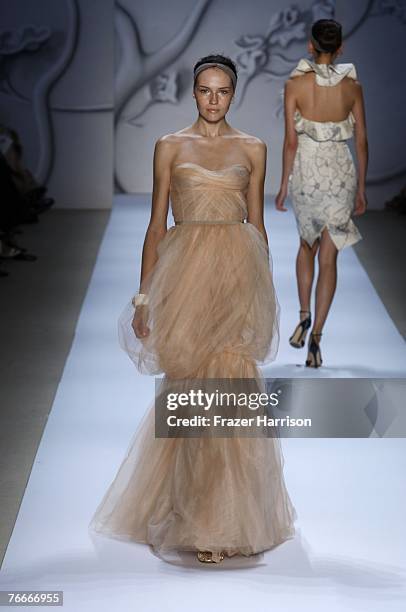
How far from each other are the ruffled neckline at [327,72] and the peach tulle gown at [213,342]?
199 centimetres

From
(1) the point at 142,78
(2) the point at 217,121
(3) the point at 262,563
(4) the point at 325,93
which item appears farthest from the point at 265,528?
(1) the point at 142,78

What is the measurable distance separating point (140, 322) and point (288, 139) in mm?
2076

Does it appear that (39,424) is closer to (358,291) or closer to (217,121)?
(217,121)

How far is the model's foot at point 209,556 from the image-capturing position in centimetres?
317

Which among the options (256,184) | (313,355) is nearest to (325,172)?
(313,355)

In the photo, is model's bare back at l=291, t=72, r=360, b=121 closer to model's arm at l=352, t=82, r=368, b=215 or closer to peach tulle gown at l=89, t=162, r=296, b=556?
model's arm at l=352, t=82, r=368, b=215

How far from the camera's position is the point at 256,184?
325 centimetres

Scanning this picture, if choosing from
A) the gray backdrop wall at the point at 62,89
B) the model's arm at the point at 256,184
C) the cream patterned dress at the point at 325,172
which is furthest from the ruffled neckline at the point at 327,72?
the gray backdrop wall at the point at 62,89

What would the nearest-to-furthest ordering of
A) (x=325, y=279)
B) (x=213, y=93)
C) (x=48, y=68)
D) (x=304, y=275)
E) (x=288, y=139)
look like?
(x=213, y=93), (x=288, y=139), (x=325, y=279), (x=304, y=275), (x=48, y=68)

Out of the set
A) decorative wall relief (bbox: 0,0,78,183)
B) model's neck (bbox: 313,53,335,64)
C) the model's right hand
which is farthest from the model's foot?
decorative wall relief (bbox: 0,0,78,183)

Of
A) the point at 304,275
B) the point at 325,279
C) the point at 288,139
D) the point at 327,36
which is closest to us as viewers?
the point at 327,36

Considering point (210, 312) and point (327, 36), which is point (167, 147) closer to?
point (210, 312)

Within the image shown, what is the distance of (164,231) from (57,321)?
3093mm

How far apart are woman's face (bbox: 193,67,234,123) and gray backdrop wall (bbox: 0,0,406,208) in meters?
7.59
